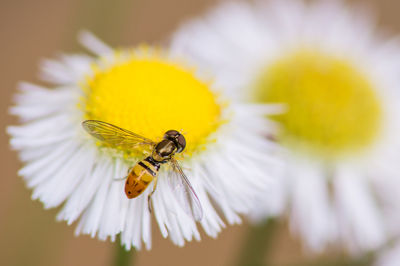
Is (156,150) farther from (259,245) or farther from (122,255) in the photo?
(259,245)

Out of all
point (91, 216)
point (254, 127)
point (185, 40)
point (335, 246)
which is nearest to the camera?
point (91, 216)

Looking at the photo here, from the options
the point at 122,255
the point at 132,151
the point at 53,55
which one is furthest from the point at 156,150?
the point at 53,55

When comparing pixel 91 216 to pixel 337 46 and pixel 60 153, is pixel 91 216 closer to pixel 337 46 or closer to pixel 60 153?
pixel 60 153

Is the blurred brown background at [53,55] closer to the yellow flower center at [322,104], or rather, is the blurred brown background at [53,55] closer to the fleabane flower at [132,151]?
the yellow flower center at [322,104]

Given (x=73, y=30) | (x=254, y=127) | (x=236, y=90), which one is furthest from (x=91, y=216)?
(x=73, y=30)

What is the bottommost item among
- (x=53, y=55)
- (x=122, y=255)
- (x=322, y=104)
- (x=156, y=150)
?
(x=122, y=255)

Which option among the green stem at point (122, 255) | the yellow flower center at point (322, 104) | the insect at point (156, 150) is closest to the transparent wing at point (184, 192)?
the insect at point (156, 150)
